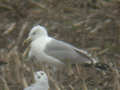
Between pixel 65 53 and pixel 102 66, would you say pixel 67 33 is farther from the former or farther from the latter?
pixel 102 66

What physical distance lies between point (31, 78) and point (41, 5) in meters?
2.66

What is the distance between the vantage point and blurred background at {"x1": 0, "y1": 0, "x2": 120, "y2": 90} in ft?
21.6

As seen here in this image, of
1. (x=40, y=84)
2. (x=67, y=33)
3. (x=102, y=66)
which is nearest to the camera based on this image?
(x=40, y=84)

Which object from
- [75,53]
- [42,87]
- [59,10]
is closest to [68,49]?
[75,53]

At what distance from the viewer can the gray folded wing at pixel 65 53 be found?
685cm

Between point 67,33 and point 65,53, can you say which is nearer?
point 65,53

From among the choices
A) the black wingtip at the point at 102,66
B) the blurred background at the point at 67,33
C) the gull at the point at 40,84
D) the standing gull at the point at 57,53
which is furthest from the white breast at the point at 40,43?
the gull at the point at 40,84

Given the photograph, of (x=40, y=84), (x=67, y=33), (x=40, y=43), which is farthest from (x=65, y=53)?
(x=67, y=33)

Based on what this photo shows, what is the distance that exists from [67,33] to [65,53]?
1507mm

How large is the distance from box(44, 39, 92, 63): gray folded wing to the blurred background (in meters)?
0.16

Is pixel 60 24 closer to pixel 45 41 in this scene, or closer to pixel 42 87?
pixel 45 41

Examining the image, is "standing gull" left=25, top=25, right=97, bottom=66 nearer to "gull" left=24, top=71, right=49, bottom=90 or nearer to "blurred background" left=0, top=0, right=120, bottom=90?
"blurred background" left=0, top=0, right=120, bottom=90

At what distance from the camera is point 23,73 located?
6789 millimetres

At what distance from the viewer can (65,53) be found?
22.7ft
